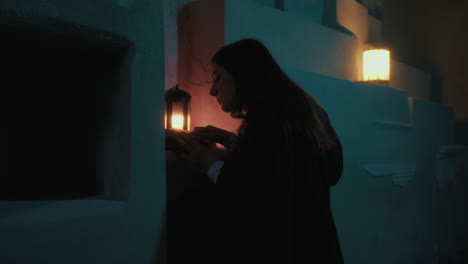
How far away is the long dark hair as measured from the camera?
4.27ft

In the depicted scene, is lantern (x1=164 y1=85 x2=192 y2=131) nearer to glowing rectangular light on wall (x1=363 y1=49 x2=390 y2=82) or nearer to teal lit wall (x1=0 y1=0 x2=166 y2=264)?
teal lit wall (x1=0 y1=0 x2=166 y2=264)

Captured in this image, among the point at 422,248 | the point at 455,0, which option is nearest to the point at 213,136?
the point at 422,248

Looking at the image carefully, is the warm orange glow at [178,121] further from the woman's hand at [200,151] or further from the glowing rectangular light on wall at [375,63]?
the glowing rectangular light on wall at [375,63]

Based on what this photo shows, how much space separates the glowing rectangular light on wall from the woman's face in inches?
81.6

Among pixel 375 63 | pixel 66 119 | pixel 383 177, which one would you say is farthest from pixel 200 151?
pixel 375 63

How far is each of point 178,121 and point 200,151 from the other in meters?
0.32

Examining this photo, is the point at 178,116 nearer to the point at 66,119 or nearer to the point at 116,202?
the point at 66,119

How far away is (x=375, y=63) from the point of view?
3.10m

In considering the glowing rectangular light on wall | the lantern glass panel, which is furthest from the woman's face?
the glowing rectangular light on wall

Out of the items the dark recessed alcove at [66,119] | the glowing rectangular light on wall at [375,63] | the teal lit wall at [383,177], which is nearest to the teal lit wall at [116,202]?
the dark recessed alcove at [66,119]

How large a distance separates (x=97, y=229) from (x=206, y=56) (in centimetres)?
118

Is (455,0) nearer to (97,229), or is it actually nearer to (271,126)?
(271,126)

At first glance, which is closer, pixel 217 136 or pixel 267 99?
pixel 267 99

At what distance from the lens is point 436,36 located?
15.7 feet
